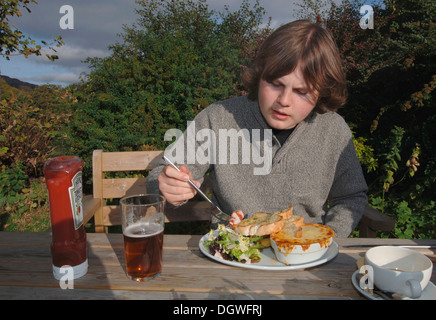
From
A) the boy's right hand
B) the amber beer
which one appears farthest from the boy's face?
the amber beer

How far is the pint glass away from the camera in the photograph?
114 cm

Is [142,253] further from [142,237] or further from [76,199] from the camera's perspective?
[76,199]

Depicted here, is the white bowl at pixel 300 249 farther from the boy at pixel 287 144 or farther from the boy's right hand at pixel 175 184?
the boy at pixel 287 144

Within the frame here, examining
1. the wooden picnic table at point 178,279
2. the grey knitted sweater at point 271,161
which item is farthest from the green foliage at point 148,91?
the wooden picnic table at point 178,279

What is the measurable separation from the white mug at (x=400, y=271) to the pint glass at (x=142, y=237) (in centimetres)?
66

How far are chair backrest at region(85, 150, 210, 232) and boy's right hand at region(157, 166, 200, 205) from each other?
94 centimetres

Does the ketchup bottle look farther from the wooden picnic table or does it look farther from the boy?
the boy

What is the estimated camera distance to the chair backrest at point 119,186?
2.49m

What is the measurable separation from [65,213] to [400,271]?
3.30ft

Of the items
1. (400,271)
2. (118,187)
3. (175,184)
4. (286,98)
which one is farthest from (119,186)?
(400,271)

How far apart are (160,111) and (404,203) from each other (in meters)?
2.76

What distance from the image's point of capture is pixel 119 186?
2.56 metres
